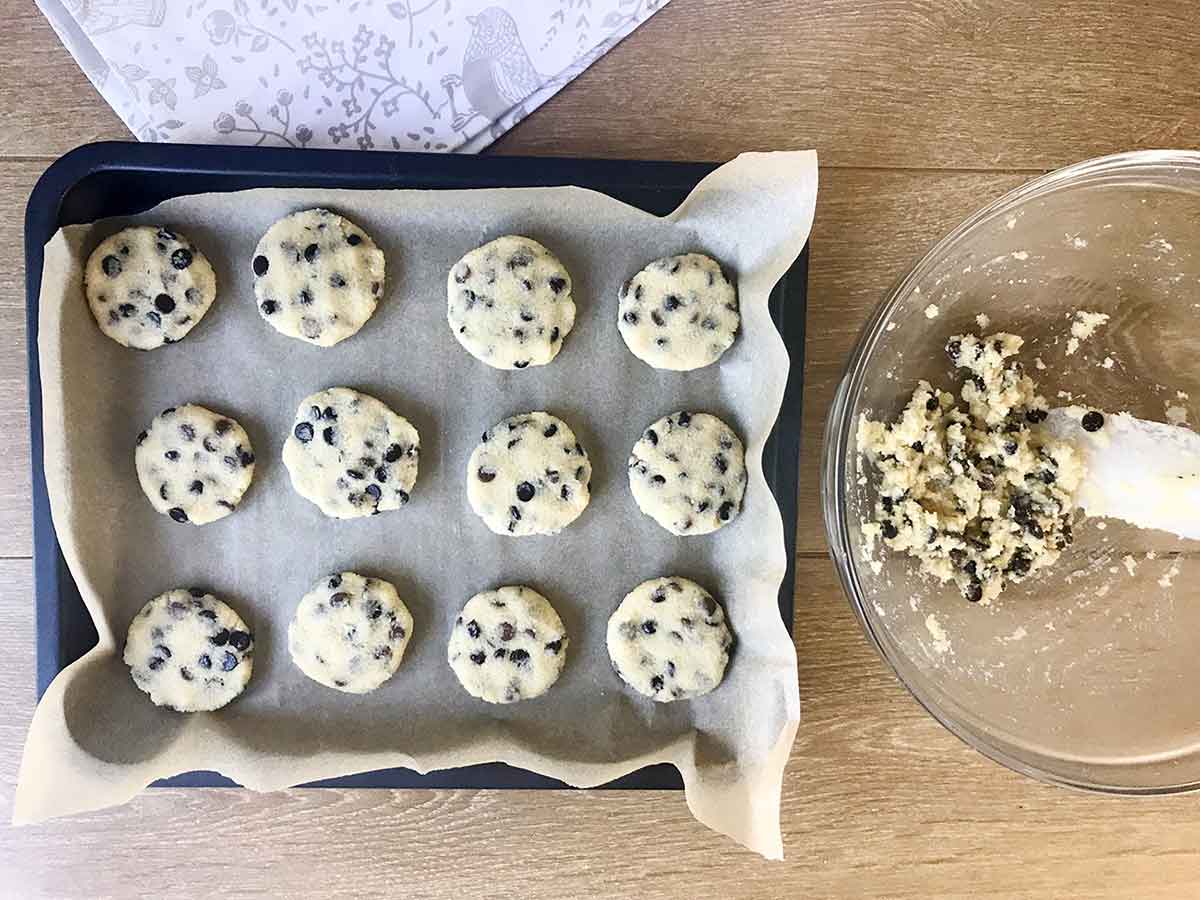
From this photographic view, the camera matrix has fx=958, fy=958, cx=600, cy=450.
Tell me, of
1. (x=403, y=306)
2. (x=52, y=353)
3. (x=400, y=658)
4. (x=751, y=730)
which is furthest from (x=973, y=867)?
(x=52, y=353)

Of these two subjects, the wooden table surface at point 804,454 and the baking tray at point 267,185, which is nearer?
the baking tray at point 267,185

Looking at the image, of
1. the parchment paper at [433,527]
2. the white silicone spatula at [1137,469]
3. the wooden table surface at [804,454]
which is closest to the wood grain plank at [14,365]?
the wooden table surface at [804,454]

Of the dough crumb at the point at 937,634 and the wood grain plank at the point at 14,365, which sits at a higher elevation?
the wood grain plank at the point at 14,365

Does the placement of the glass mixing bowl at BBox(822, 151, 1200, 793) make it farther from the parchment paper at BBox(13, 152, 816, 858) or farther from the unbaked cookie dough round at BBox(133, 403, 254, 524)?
the unbaked cookie dough round at BBox(133, 403, 254, 524)

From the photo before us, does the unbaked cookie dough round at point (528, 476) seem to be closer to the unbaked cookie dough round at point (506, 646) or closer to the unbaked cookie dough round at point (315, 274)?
the unbaked cookie dough round at point (506, 646)

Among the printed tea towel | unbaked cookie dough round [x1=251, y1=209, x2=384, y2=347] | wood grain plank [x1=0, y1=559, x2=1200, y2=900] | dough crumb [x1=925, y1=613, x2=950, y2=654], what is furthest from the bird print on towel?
dough crumb [x1=925, y1=613, x2=950, y2=654]

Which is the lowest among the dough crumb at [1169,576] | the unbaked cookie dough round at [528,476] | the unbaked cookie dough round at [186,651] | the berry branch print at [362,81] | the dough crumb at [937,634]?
the unbaked cookie dough round at [186,651]

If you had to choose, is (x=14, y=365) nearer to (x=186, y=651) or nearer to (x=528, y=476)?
(x=186, y=651)
